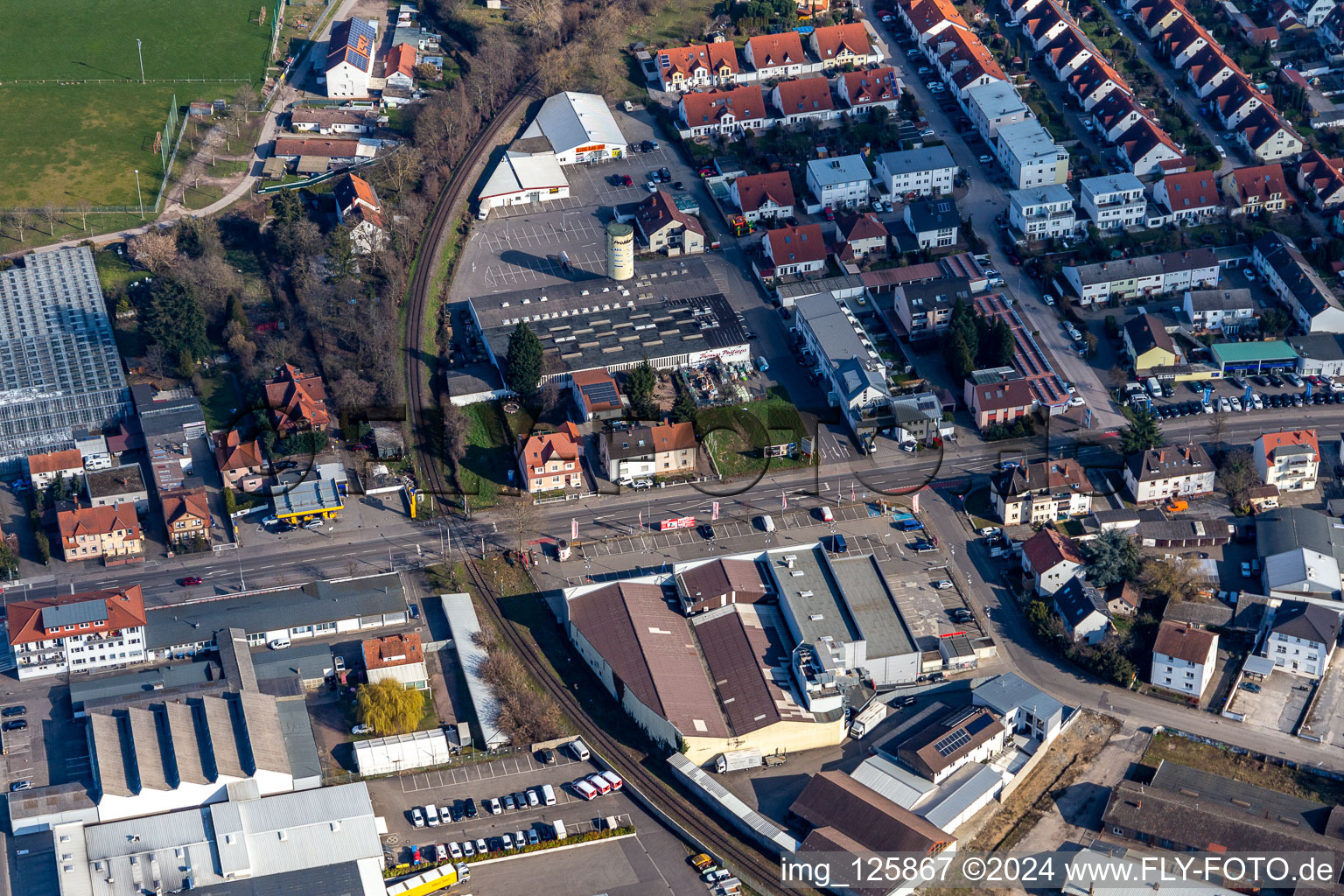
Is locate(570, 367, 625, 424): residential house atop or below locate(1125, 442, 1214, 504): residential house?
atop

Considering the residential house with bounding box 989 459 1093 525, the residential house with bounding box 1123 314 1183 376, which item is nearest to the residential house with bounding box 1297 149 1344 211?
the residential house with bounding box 1123 314 1183 376

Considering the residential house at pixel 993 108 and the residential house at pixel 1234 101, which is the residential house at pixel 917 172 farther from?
the residential house at pixel 1234 101

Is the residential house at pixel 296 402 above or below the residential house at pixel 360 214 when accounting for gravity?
below

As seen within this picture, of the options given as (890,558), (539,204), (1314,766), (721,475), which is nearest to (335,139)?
(539,204)

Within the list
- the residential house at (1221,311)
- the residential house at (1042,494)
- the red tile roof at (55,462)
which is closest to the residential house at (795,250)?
the residential house at (1221,311)

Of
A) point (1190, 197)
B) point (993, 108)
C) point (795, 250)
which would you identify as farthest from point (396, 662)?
point (993, 108)

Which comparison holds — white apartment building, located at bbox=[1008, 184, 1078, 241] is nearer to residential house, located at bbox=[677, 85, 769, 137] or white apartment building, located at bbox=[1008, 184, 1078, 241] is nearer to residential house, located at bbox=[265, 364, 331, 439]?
residential house, located at bbox=[677, 85, 769, 137]

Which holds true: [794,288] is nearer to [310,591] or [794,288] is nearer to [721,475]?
[721,475]
